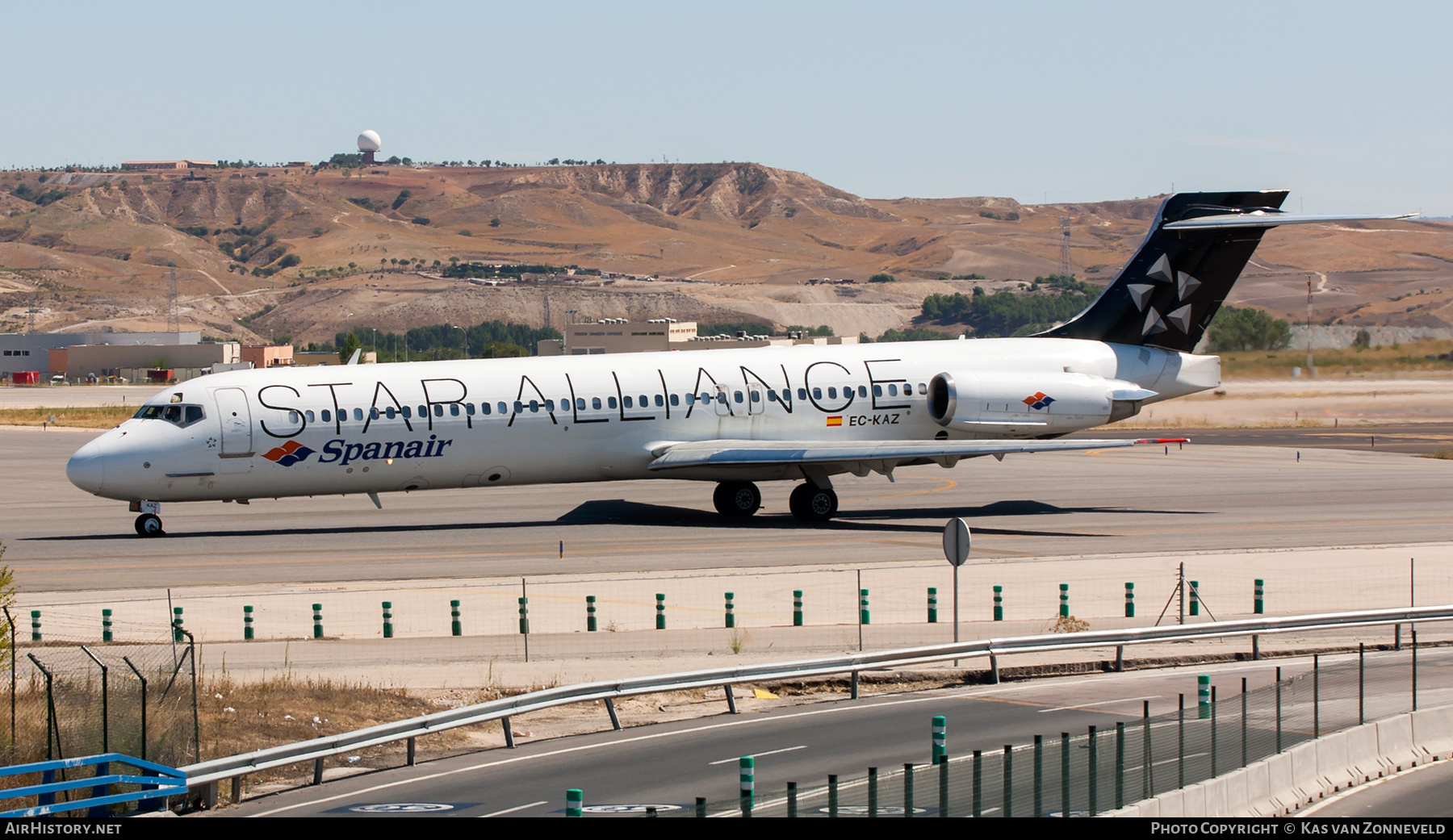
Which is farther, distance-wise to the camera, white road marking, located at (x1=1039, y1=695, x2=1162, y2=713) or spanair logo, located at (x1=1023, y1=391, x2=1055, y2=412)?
spanair logo, located at (x1=1023, y1=391, x2=1055, y2=412)

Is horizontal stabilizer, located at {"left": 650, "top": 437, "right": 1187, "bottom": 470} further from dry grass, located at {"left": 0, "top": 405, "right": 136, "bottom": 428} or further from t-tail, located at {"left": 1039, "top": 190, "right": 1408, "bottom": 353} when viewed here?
dry grass, located at {"left": 0, "top": 405, "right": 136, "bottom": 428}

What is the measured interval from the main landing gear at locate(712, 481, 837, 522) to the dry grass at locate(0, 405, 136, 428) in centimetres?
4632

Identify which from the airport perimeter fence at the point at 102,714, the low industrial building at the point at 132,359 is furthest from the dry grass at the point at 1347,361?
the low industrial building at the point at 132,359

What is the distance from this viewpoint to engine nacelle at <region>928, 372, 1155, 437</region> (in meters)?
37.5

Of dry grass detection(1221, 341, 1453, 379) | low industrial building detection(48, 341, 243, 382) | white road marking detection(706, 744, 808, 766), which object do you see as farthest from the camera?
low industrial building detection(48, 341, 243, 382)

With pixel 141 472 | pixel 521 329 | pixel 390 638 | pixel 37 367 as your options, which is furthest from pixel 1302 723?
pixel 521 329

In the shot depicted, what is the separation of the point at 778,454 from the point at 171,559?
13870 millimetres

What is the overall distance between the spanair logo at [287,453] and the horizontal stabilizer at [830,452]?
27.4ft

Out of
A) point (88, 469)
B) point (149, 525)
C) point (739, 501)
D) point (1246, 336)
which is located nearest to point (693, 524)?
point (739, 501)

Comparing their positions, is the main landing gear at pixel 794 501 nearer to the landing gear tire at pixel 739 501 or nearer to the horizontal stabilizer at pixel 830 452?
the landing gear tire at pixel 739 501

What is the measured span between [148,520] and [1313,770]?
27.7 meters

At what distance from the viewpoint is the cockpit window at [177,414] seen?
3269cm

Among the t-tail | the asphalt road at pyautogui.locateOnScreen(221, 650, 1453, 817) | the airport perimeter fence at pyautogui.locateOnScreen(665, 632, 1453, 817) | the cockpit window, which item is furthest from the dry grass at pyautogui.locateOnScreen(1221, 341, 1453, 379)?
the airport perimeter fence at pyautogui.locateOnScreen(665, 632, 1453, 817)

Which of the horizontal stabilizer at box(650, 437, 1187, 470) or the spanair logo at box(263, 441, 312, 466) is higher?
the spanair logo at box(263, 441, 312, 466)
